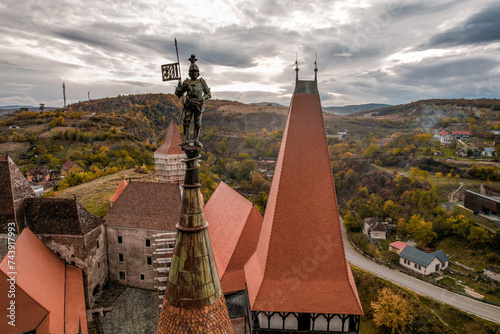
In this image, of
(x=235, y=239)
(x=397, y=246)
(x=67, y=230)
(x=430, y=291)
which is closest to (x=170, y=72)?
(x=235, y=239)

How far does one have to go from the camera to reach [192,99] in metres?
3.65

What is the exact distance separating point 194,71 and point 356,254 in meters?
35.4

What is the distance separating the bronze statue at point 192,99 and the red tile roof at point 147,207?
1910cm

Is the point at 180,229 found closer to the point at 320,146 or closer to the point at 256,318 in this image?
the point at 320,146

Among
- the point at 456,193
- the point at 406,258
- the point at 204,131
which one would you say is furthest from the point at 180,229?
the point at 204,131

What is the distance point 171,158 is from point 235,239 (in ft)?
65.1

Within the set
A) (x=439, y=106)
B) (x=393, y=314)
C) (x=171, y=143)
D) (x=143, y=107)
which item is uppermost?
(x=143, y=107)

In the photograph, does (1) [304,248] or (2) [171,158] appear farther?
(2) [171,158]

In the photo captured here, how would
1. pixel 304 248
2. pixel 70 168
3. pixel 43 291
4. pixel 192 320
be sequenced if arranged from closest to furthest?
pixel 192 320, pixel 304 248, pixel 43 291, pixel 70 168

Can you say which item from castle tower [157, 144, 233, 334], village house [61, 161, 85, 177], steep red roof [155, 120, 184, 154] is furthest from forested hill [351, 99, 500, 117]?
castle tower [157, 144, 233, 334]

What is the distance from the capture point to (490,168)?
4447cm

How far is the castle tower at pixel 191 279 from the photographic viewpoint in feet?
10.7

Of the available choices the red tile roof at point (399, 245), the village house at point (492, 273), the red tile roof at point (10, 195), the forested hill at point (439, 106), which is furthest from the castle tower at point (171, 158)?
the forested hill at point (439, 106)

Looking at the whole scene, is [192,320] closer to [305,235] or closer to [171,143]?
[305,235]
